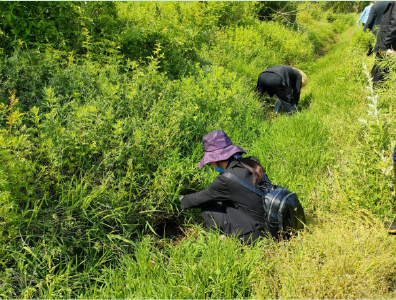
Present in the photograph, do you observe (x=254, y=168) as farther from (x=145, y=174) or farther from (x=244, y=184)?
(x=145, y=174)

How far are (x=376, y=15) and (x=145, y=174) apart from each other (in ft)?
21.9

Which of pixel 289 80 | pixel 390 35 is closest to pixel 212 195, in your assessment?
pixel 289 80

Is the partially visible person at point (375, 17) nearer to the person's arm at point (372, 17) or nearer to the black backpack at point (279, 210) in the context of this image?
the person's arm at point (372, 17)

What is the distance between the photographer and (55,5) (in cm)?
448

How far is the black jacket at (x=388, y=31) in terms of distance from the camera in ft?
16.6

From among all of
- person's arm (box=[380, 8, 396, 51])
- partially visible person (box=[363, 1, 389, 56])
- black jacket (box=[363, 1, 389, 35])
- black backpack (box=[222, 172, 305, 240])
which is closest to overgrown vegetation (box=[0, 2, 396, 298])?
black backpack (box=[222, 172, 305, 240])

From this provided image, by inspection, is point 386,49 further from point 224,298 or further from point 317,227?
point 224,298

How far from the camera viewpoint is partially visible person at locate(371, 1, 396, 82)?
5.09 meters

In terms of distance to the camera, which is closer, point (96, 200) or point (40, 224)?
point (40, 224)

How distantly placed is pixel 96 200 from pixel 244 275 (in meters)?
1.38

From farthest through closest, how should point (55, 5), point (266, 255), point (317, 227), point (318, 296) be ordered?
point (55, 5), point (317, 227), point (266, 255), point (318, 296)

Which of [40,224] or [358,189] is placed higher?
[358,189]

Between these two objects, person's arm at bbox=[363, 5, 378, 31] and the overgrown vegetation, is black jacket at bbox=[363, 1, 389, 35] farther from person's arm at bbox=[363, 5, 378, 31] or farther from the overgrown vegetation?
the overgrown vegetation

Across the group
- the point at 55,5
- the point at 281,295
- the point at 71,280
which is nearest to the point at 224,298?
the point at 281,295
